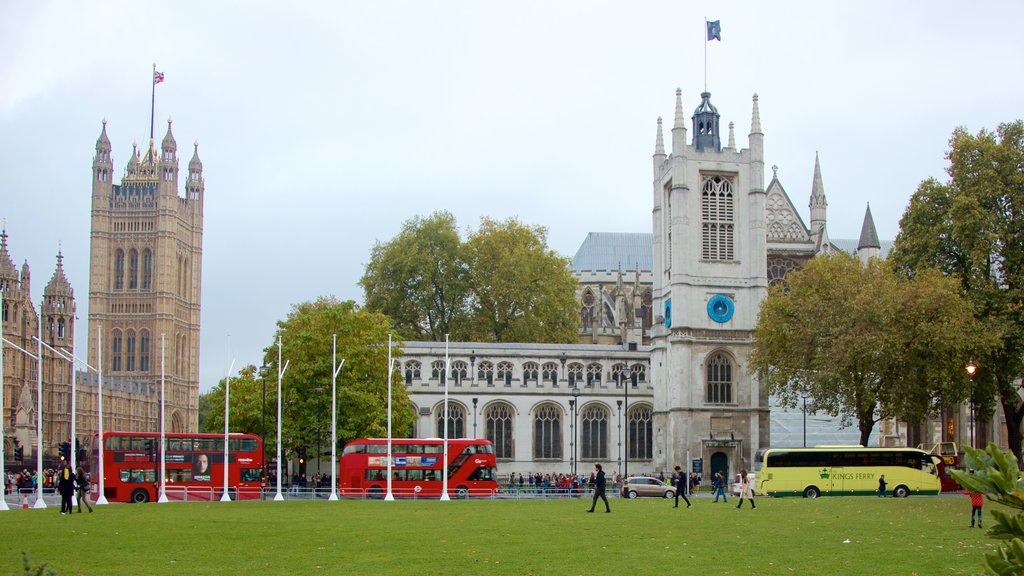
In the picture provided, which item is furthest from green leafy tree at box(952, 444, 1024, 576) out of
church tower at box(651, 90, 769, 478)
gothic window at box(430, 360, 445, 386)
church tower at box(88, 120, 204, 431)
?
church tower at box(88, 120, 204, 431)

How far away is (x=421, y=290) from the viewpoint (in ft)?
272

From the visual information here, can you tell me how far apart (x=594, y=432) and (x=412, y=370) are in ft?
36.4

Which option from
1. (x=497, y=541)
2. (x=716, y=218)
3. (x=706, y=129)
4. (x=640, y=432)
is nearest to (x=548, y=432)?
(x=640, y=432)

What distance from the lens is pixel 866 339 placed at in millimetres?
47969

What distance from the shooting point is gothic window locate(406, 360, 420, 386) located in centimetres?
6950

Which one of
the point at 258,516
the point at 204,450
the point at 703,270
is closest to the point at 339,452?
the point at 204,450

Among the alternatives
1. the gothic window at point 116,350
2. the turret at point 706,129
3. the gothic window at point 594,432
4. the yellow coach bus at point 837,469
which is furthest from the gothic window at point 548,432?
the gothic window at point 116,350

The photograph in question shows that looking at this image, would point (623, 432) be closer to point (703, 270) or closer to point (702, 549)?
point (703, 270)

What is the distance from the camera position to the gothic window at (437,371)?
2751 inches

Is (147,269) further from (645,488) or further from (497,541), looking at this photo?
(497,541)

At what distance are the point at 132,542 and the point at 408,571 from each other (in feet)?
24.3

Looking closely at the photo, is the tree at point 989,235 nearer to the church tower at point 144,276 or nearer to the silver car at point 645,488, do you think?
the silver car at point 645,488

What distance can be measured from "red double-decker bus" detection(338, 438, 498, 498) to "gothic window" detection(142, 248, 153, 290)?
91427 mm

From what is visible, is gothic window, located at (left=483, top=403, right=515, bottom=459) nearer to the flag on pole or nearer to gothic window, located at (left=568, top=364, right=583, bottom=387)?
gothic window, located at (left=568, top=364, right=583, bottom=387)
